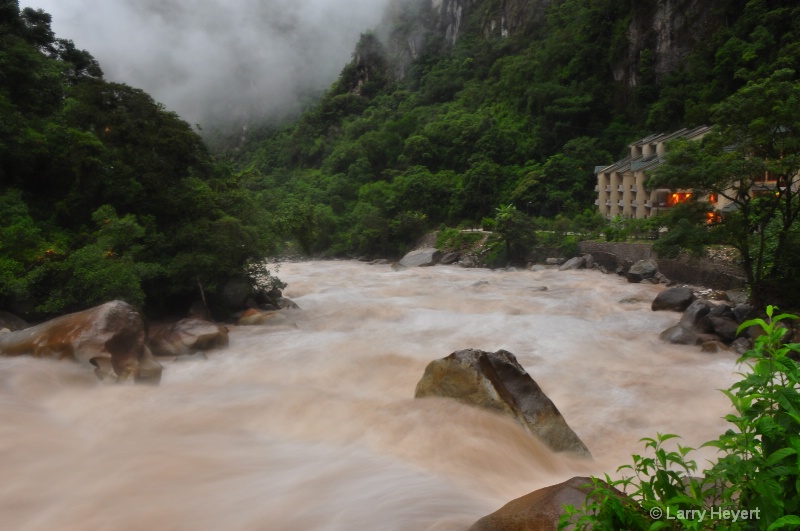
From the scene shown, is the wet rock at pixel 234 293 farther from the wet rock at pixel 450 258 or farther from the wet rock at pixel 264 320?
the wet rock at pixel 450 258

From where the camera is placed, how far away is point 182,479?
6.91 m

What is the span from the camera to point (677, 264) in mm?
22719

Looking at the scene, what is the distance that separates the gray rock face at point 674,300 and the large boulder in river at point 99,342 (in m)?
15.3

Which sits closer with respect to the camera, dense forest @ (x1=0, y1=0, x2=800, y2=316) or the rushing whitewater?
the rushing whitewater

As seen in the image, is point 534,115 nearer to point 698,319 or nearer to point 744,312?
point 744,312

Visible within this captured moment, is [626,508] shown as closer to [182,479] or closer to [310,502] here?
[310,502]

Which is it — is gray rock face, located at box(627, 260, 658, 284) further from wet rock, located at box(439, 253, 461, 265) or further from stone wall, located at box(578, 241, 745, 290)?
wet rock, located at box(439, 253, 461, 265)

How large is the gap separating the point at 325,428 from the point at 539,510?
531 cm

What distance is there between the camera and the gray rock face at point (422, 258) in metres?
34.8

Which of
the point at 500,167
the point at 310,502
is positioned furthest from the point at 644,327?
the point at 500,167

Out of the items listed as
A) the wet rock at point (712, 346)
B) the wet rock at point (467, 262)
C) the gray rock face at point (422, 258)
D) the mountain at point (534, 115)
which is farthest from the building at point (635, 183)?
the wet rock at point (712, 346)

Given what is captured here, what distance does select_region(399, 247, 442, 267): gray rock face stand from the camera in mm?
34844

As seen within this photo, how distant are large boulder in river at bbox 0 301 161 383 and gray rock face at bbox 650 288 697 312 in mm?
15344

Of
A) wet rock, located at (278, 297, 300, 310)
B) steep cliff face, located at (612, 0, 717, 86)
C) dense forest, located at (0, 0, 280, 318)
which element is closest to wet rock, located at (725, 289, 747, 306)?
wet rock, located at (278, 297, 300, 310)
